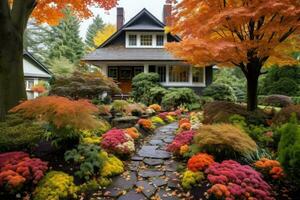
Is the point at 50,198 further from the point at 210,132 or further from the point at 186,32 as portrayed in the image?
the point at 186,32

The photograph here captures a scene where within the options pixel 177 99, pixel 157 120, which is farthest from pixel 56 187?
pixel 177 99

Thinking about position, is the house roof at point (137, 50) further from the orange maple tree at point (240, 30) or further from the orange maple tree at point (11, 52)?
the orange maple tree at point (11, 52)

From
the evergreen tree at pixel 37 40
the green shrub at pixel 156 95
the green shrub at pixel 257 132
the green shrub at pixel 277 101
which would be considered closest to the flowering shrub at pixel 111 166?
the green shrub at pixel 257 132

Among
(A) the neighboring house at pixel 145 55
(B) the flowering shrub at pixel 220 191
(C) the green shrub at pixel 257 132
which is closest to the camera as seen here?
(B) the flowering shrub at pixel 220 191

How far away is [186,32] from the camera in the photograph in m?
8.17

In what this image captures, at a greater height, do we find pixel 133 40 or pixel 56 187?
pixel 133 40

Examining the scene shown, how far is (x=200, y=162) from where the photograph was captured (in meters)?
4.92

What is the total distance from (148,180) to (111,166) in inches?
33.3

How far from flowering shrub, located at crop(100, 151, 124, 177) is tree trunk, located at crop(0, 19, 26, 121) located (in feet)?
11.6

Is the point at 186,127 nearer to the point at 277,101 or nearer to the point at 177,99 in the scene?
the point at 177,99

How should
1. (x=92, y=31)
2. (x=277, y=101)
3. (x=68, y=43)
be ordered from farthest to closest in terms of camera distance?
(x=92, y=31)
(x=68, y=43)
(x=277, y=101)

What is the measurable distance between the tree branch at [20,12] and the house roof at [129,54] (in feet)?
33.0

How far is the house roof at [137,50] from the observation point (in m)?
18.0

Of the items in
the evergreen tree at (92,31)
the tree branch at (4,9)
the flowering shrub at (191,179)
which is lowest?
the flowering shrub at (191,179)
